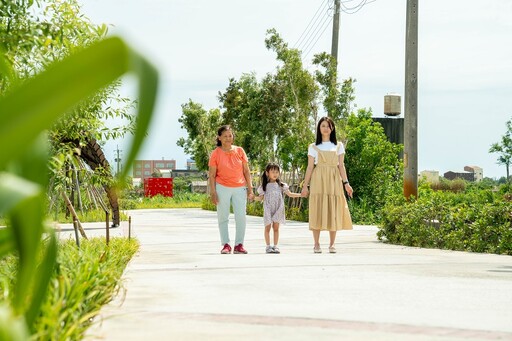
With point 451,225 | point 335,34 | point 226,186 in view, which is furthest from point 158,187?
point 226,186

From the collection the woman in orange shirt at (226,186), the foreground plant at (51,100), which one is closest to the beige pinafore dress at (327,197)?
the woman in orange shirt at (226,186)

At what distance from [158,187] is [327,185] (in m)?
37.4

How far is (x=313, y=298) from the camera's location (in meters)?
6.18

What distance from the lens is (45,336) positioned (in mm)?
Answer: 3641

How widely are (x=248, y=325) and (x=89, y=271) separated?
1096 mm

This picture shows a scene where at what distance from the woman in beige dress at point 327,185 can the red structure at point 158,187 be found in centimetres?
3677

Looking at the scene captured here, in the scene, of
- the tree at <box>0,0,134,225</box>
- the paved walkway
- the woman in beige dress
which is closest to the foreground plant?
the tree at <box>0,0,134,225</box>

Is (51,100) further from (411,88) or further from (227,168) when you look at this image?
(411,88)

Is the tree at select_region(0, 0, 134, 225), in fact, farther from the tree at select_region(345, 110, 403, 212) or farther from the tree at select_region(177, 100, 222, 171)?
the tree at select_region(177, 100, 222, 171)

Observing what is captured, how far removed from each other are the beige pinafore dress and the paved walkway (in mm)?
729

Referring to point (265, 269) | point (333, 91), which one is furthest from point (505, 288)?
point (333, 91)

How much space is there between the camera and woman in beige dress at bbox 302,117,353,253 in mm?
11523

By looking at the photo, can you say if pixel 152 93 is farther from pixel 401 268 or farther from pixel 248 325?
pixel 401 268

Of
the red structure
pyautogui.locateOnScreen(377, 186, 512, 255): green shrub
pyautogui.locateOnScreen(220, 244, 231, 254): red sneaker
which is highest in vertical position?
the red structure
